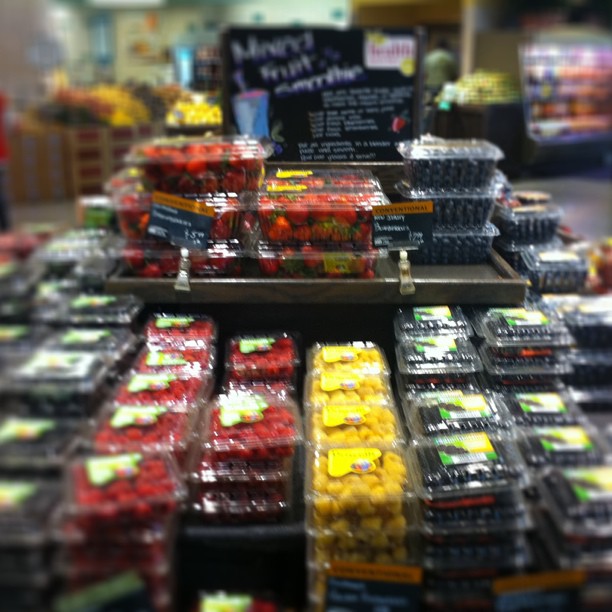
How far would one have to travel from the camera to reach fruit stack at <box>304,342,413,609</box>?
1.32 m

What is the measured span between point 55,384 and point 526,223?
5.39 feet

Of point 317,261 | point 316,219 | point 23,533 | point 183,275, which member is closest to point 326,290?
point 317,261

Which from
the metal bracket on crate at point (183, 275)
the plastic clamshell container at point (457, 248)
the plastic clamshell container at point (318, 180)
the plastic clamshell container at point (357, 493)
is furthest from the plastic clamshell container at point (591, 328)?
the metal bracket on crate at point (183, 275)

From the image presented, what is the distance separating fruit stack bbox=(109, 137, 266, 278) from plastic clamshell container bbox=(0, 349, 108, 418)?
0.50 metres

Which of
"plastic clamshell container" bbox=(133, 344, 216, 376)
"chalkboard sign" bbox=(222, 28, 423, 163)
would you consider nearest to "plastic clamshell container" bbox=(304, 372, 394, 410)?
"plastic clamshell container" bbox=(133, 344, 216, 376)

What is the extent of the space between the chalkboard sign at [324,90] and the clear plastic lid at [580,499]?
130 cm

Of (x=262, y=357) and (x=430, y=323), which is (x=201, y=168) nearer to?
(x=262, y=357)

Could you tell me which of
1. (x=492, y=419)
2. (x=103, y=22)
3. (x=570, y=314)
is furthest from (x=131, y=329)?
(x=103, y=22)

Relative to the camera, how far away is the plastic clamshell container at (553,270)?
2.21 m

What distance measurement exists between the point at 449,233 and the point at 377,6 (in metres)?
8.71

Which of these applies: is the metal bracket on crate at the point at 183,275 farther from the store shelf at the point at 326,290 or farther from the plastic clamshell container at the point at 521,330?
the plastic clamshell container at the point at 521,330

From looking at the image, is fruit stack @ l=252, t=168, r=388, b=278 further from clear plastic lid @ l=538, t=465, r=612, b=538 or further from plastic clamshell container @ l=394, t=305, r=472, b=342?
clear plastic lid @ l=538, t=465, r=612, b=538

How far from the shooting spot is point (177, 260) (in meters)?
1.89

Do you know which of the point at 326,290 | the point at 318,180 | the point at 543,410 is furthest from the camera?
the point at 318,180
